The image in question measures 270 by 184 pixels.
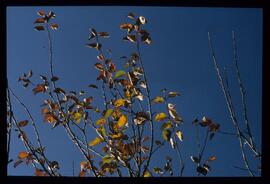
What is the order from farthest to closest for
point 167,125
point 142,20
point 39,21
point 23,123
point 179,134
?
point 39,21, point 142,20, point 23,123, point 179,134, point 167,125

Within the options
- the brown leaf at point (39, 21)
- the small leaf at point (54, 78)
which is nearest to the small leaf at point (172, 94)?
the small leaf at point (54, 78)

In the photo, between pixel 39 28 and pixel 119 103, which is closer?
pixel 119 103

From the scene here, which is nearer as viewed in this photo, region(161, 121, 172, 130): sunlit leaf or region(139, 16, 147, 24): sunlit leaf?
region(161, 121, 172, 130): sunlit leaf

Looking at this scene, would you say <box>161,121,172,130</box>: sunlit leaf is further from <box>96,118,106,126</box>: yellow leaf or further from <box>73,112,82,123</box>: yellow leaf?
<box>73,112,82,123</box>: yellow leaf

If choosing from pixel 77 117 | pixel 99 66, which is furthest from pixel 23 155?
pixel 99 66

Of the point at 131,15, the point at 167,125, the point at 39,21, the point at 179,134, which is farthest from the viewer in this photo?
the point at 39,21

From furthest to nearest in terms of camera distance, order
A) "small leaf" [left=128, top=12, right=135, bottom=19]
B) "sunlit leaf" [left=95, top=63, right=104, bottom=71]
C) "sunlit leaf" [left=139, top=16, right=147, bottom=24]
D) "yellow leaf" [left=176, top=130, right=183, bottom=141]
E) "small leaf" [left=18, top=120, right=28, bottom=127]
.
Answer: "sunlit leaf" [left=95, top=63, right=104, bottom=71]
"small leaf" [left=128, top=12, right=135, bottom=19]
"sunlit leaf" [left=139, top=16, right=147, bottom=24]
"small leaf" [left=18, top=120, right=28, bottom=127]
"yellow leaf" [left=176, top=130, right=183, bottom=141]

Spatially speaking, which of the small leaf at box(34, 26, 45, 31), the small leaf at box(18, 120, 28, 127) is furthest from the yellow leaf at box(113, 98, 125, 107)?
the small leaf at box(34, 26, 45, 31)

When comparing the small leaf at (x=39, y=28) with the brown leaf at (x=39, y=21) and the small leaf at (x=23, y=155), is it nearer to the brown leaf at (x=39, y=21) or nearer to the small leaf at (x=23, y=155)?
the brown leaf at (x=39, y=21)

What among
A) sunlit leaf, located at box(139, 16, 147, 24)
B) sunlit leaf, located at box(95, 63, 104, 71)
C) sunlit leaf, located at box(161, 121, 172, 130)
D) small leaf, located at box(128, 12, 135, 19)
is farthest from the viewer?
sunlit leaf, located at box(95, 63, 104, 71)

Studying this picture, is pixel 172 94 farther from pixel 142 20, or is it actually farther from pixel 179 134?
pixel 142 20

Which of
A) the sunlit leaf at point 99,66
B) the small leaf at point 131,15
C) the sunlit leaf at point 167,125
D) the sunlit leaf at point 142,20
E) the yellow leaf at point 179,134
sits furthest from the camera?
the sunlit leaf at point 99,66

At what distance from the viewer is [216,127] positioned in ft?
8.02

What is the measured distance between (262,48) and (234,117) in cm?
122
